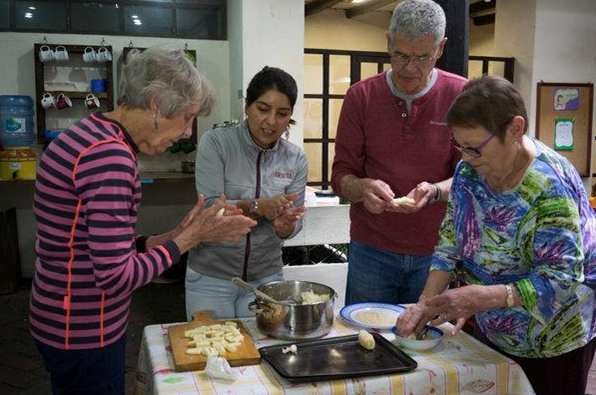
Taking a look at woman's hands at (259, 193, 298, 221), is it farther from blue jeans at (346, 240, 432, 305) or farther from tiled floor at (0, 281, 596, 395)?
tiled floor at (0, 281, 596, 395)

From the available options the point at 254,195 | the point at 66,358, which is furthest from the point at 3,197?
the point at 66,358

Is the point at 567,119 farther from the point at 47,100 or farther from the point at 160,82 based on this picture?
the point at 160,82

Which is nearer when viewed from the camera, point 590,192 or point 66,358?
point 66,358

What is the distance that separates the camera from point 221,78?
6004 millimetres

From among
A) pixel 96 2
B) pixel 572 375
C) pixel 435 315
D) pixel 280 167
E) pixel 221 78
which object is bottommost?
pixel 572 375

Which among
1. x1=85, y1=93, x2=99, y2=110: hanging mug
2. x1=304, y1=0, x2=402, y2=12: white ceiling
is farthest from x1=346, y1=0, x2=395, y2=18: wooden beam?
x1=85, y1=93, x2=99, y2=110: hanging mug

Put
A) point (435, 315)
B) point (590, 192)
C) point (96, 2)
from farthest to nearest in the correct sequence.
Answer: point (590, 192)
point (96, 2)
point (435, 315)

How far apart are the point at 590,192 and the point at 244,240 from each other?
597cm

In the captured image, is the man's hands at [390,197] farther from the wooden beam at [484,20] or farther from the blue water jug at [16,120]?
the wooden beam at [484,20]

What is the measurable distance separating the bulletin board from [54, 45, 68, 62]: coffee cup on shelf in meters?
4.94

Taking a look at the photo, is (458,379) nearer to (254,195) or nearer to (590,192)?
(254,195)

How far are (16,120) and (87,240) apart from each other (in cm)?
435

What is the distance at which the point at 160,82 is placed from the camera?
1647mm

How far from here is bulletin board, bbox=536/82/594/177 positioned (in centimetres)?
651
